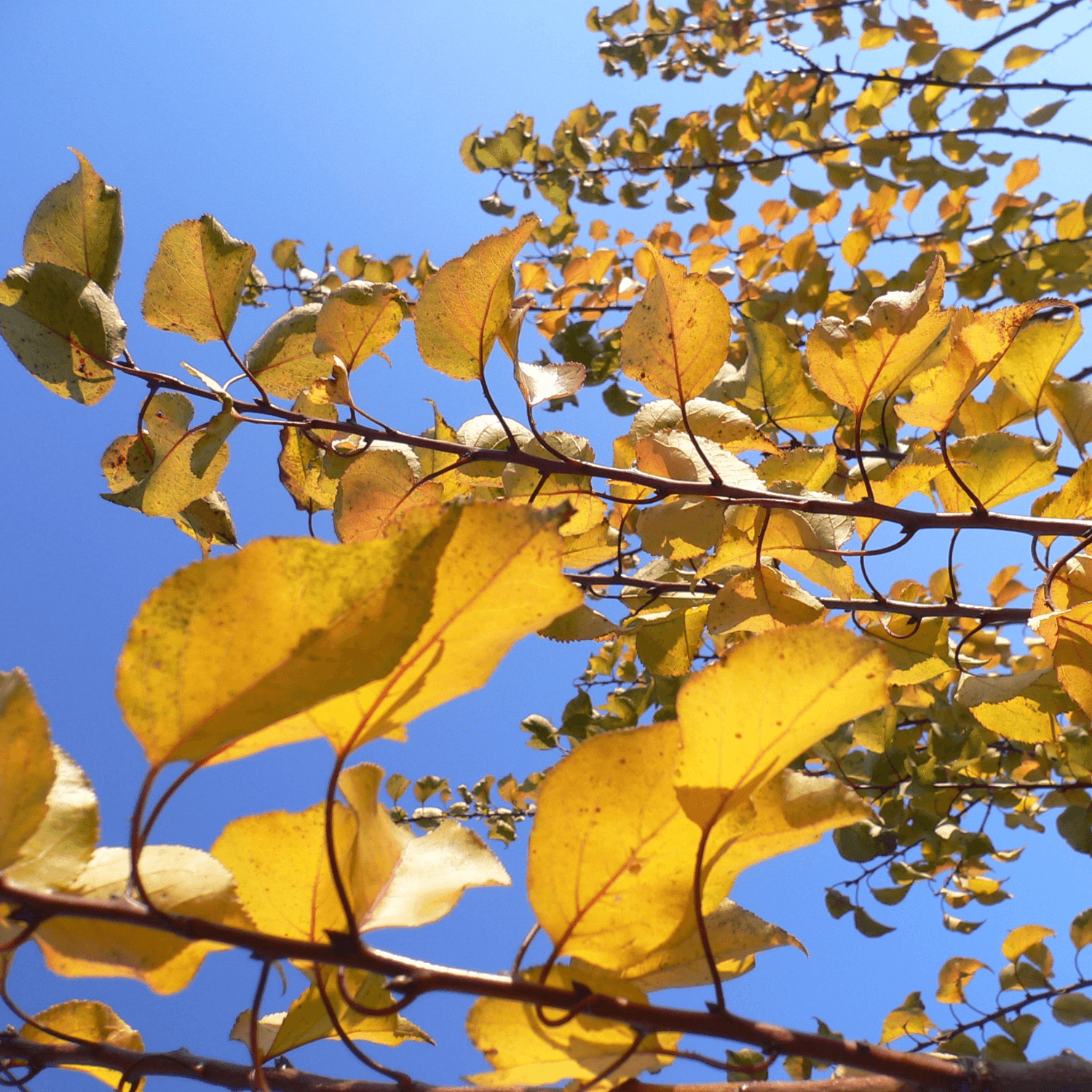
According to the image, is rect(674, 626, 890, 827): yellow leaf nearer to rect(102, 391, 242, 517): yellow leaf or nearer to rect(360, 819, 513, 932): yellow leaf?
rect(360, 819, 513, 932): yellow leaf

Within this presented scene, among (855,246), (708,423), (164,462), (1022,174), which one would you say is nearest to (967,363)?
(708,423)

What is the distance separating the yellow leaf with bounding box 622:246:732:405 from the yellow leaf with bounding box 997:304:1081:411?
0.22 meters

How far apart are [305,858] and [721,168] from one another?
1628 millimetres

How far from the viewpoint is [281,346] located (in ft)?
1.98

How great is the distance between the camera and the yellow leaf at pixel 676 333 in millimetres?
495

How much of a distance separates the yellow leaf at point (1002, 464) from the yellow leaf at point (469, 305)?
1.09 feet

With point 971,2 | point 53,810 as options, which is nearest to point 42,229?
point 53,810

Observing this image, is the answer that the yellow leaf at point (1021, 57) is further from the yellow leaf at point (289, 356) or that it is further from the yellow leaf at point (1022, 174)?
the yellow leaf at point (289, 356)

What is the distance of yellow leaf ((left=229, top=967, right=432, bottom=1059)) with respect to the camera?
0.35 m

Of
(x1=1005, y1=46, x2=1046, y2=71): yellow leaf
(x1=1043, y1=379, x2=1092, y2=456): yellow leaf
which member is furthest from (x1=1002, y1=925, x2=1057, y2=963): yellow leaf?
(x1=1005, y1=46, x2=1046, y2=71): yellow leaf

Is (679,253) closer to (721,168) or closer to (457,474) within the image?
(721,168)

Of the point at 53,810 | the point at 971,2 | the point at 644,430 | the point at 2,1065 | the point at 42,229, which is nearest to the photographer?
the point at 53,810

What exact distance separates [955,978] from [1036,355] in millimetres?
1179

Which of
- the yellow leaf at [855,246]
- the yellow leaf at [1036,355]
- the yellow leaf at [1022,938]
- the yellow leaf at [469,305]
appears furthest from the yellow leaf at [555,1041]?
the yellow leaf at [855,246]
